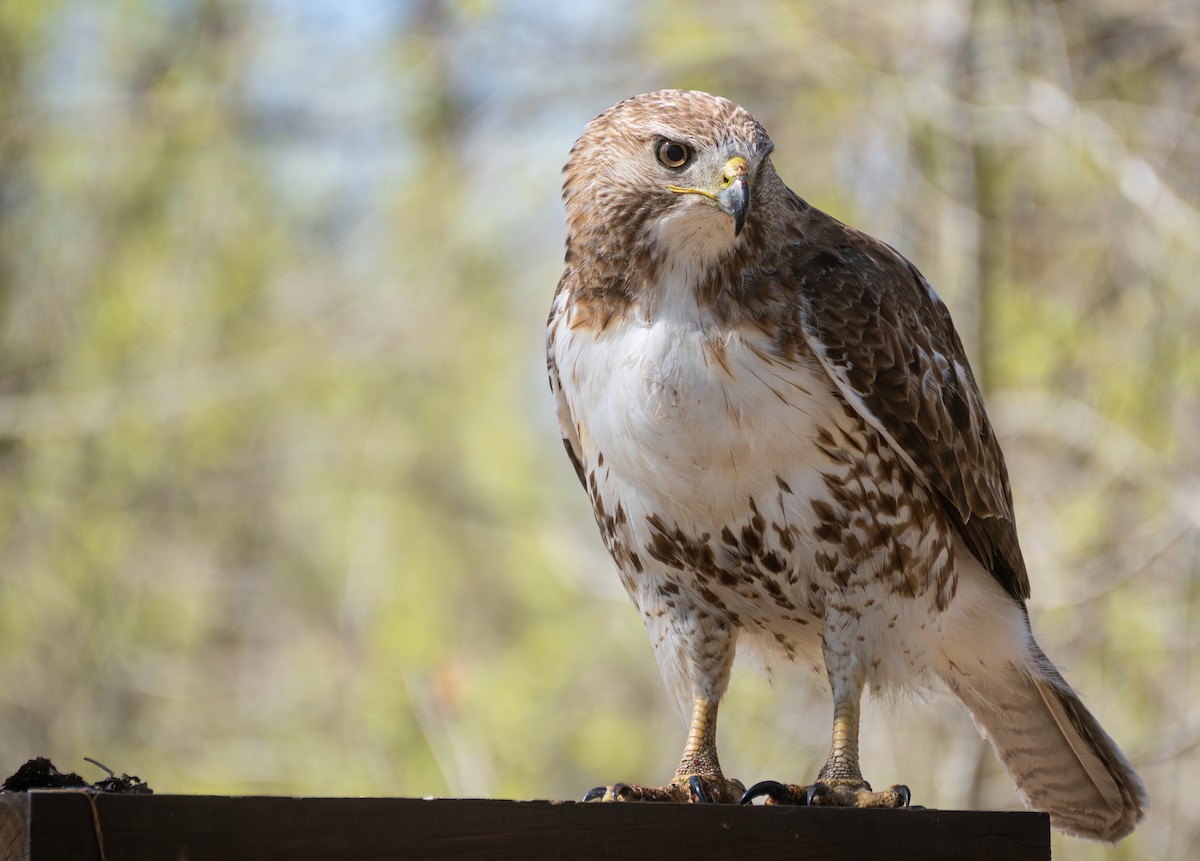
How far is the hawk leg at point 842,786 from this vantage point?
8.36 ft

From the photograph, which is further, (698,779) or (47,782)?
(698,779)

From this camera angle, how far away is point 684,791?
9.01ft

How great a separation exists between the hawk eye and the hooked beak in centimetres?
6

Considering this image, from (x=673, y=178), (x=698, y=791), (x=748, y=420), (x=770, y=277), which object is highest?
(x=673, y=178)

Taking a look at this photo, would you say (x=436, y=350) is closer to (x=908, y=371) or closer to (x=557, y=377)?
(x=557, y=377)

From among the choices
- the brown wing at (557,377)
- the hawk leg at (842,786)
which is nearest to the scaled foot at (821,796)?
the hawk leg at (842,786)

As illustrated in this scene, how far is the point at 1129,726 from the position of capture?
18.6ft

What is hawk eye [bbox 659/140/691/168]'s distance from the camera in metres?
2.65

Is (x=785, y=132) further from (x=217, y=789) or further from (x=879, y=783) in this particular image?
(x=217, y=789)

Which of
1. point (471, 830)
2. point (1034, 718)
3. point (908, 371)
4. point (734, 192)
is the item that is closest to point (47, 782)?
point (471, 830)

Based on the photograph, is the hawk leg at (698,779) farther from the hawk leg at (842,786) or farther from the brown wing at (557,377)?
the brown wing at (557,377)

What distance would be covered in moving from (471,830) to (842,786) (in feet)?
3.61

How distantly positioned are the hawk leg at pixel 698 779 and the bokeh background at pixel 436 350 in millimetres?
1413

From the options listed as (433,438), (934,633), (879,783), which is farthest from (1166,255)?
(433,438)
